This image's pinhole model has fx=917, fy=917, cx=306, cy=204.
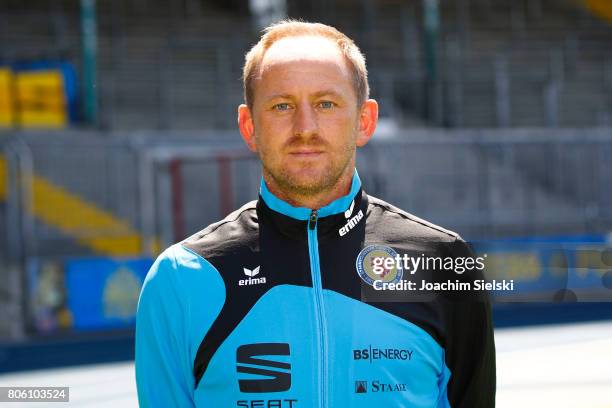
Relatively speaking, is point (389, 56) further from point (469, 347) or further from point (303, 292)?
point (303, 292)

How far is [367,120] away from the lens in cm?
216

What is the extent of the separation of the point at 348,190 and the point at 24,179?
10.8m

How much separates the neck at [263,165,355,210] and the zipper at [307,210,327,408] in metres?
0.03

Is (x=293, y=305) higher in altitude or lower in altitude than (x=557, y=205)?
higher

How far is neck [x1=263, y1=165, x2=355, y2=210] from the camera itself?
6.86 feet

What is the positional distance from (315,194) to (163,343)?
0.48m

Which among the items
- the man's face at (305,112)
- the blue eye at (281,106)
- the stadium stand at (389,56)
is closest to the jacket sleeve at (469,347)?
the man's face at (305,112)

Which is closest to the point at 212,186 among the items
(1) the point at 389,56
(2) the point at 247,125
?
(2) the point at 247,125

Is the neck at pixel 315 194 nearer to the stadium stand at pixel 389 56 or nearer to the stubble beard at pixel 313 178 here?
the stubble beard at pixel 313 178

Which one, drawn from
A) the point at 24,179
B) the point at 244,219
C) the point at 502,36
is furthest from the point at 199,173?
the point at 502,36

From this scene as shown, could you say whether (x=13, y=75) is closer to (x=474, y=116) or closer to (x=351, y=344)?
(x=474, y=116)

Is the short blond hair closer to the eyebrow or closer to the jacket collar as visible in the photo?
the eyebrow

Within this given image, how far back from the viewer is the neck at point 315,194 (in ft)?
6.86

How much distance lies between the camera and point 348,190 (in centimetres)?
217
